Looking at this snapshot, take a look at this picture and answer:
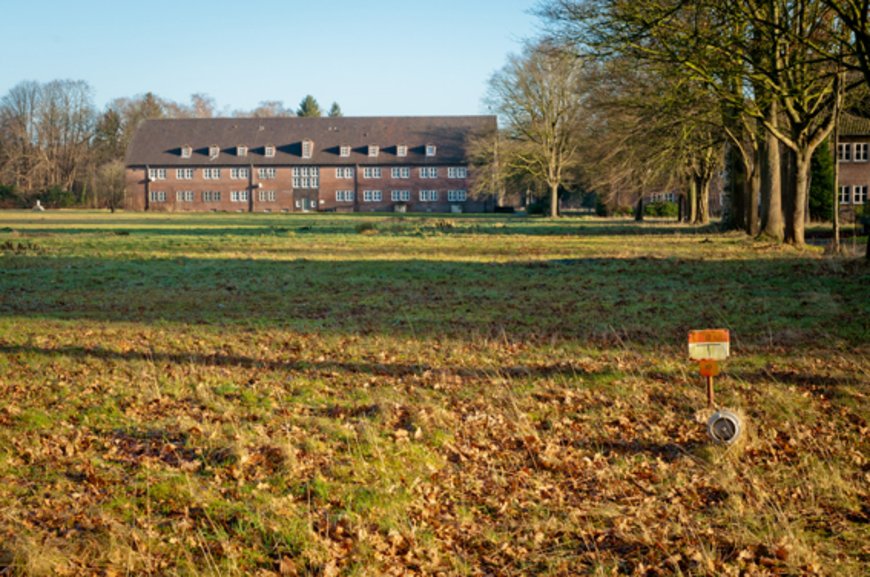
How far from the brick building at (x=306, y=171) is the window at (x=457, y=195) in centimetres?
10

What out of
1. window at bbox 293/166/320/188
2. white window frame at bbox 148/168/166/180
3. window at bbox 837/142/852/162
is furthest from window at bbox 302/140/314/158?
window at bbox 837/142/852/162

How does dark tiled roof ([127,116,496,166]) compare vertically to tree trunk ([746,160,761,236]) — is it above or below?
above

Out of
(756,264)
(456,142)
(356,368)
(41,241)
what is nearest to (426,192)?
(456,142)

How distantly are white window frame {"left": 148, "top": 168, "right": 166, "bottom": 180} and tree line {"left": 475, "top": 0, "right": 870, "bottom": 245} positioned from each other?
204ft

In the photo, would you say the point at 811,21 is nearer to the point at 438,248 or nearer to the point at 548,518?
the point at 438,248

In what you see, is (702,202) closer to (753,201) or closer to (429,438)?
(753,201)

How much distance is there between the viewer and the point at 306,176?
90.3 m

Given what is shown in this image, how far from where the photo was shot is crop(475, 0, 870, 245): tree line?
20281mm

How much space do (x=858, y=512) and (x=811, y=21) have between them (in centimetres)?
1957

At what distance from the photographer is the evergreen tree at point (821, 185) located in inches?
1786

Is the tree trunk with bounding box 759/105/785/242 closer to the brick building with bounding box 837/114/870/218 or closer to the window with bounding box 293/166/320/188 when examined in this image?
the brick building with bounding box 837/114/870/218

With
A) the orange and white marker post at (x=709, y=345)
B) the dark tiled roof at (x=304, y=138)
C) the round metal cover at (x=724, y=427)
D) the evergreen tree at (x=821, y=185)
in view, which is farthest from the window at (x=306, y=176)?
the round metal cover at (x=724, y=427)

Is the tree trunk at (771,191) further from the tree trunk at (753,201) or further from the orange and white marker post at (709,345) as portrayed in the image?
the orange and white marker post at (709,345)

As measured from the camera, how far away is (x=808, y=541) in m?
5.01
